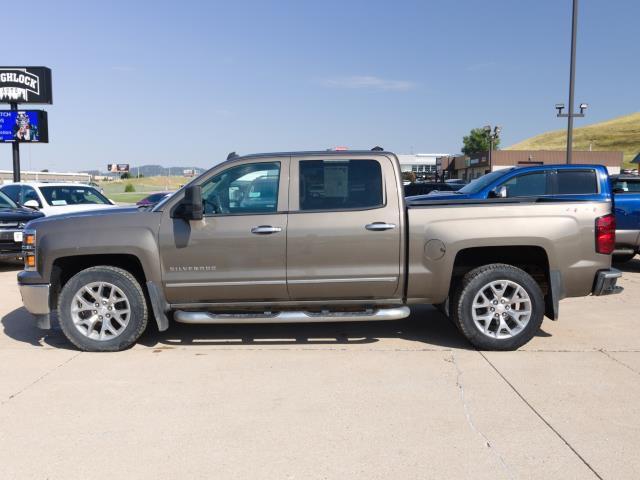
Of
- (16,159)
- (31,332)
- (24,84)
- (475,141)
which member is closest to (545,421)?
(31,332)

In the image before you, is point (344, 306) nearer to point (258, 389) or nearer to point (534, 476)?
point (258, 389)

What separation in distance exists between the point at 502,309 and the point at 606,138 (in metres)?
136

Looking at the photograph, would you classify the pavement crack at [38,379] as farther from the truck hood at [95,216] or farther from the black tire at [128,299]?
the truck hood at [95,216]

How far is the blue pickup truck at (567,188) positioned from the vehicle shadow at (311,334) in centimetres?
314

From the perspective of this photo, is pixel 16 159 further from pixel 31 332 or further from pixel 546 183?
pixel 546 183

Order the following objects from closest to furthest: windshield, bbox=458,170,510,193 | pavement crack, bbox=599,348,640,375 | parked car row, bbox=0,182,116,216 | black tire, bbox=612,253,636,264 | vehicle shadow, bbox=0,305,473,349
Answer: pavement crack, bbox=599,348,640,375, vehicle shadow, bbox=0,305,473,349, windshield, bbox=458,170,510,193, black tire, bbox=612,253,636,264, parked car row, bbox=0,182,116,216

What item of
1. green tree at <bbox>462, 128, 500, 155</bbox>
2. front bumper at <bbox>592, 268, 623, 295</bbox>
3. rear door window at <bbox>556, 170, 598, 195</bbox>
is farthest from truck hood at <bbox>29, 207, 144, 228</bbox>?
green tree at <bbox>462, 128, 500, 155</bbox>

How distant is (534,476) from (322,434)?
4.28 ft

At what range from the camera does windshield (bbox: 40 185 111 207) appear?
12078mm

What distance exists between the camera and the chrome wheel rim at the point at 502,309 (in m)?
5.39

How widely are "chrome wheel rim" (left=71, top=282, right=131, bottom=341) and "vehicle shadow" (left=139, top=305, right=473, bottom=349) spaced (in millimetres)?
511

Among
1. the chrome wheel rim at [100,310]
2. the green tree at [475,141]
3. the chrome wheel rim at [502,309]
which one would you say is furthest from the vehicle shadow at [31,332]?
the green tree at [475,141]

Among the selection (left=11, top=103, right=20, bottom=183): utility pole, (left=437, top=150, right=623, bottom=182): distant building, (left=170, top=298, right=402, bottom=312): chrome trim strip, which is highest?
(left=437, top=150, right=623, bottom=182): distant building

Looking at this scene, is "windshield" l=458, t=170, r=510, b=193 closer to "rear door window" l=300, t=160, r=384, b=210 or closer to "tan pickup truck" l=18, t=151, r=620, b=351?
"tan pickup truck" l=18, t=151, r=620, b=351
